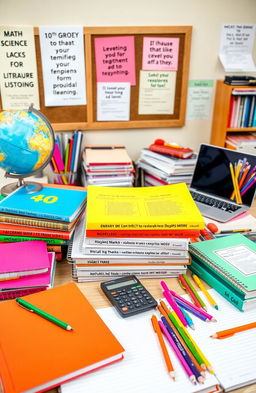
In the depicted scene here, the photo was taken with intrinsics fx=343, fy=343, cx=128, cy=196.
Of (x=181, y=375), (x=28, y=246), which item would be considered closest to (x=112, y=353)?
(x=181, y=375)

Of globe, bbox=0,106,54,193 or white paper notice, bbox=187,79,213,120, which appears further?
white paper notice, bbox=187,79,213,120

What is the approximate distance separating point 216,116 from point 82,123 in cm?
64

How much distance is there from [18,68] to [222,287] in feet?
3.76

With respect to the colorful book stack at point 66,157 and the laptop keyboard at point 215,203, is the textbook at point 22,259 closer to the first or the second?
the colorful book stack at point 66,157

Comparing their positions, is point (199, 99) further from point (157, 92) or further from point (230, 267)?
point (230, 267)

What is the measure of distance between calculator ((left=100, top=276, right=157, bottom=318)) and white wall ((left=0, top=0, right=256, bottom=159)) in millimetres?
871

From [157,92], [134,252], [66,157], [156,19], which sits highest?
[156,19]

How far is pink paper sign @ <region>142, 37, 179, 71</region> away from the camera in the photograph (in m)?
1.48

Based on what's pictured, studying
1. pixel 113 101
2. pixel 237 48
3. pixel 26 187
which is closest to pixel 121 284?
pixel 26 187

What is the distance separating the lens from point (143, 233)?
88 cm

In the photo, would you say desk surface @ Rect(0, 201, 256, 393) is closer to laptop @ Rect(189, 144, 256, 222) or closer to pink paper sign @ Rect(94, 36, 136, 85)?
laptop @ Rect(189, 144, 256, 222)

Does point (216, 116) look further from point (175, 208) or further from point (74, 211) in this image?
point (74, 211)

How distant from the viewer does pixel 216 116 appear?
1.64 metres

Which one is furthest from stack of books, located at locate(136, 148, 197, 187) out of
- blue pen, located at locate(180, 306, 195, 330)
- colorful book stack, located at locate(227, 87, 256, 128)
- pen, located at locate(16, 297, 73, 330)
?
pen, located at locate(16, 297, 73, 330)
